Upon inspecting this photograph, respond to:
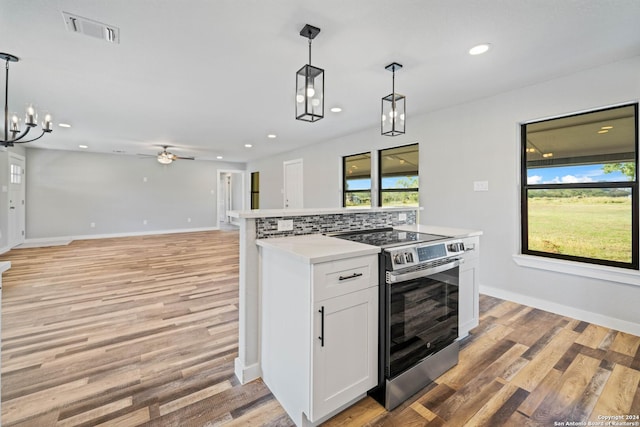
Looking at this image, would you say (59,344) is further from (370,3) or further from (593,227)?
(593,227)

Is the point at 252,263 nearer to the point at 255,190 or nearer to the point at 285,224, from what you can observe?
the point at 285,224

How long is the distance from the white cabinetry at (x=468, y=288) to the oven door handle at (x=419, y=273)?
0.23 meters

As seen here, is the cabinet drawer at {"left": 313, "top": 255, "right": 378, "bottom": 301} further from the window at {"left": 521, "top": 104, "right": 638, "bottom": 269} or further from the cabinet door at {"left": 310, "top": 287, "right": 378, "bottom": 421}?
the window at {"left": 521, "top": 104, "right": 638, "bottom": 269}

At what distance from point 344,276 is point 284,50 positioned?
6.32 feet

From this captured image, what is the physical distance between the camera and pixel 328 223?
2.20m

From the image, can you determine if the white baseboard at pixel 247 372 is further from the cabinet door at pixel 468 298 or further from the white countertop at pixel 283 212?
the cabinet door at pixel 468 298

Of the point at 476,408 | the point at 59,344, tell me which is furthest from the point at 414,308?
the point at 59,344

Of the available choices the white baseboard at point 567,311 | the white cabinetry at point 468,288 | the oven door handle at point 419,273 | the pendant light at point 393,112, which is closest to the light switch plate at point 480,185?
the white baseboard at point 567,311

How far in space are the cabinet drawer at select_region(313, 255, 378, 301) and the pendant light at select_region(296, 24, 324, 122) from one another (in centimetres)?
108

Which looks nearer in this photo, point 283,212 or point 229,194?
point 283,212

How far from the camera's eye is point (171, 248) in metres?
6.29

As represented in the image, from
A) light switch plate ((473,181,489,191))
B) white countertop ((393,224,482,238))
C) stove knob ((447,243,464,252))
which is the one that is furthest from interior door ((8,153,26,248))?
light switch plate ((473,181,489,191))

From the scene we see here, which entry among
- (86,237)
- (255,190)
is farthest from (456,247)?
(86,237)

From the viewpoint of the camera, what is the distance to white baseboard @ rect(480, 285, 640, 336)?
8.29 ft
